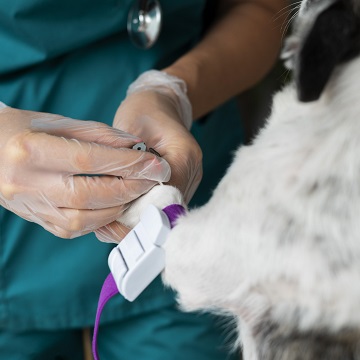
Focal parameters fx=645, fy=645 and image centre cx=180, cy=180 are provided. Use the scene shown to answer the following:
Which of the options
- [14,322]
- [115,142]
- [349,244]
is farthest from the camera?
[14,322]

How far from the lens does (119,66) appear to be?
1.10 meters

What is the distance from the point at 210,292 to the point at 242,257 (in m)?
0.07

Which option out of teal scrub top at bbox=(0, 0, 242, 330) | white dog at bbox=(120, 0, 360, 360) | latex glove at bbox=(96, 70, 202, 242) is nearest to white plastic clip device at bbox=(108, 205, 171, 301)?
white dog at bbox=(120, 0, 360, 360)

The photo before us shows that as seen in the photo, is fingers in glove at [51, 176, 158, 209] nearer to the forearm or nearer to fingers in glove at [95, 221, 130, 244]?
fingers in glove at [95, 221, 130, 244]

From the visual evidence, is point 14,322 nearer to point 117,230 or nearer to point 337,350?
point 117,230

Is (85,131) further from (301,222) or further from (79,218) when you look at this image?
(301,222)

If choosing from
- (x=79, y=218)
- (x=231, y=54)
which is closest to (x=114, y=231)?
(x=79, y=218)

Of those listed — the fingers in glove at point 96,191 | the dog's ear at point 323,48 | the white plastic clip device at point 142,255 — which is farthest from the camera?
the fingers in glove at point 96,191

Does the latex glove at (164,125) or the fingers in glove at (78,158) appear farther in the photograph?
the latex glove at (164,125)

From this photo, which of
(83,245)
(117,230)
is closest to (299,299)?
(117,230)

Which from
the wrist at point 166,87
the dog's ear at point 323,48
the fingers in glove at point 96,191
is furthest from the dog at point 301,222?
the wrist at point 166,87

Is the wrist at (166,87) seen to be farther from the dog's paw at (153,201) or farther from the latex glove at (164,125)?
the dog's paw at (153,201)

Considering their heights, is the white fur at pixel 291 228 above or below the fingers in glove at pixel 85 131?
above

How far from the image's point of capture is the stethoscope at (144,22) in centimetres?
104
